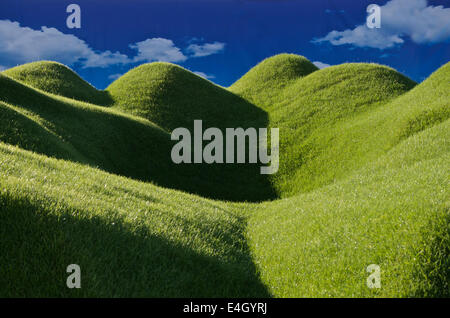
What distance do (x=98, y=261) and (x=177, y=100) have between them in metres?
40.6

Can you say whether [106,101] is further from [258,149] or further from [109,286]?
[109,286]

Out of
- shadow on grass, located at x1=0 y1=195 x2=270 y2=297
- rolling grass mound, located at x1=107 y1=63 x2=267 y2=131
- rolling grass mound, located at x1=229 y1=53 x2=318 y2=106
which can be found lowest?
shadow on grass, located at x1=0 y1=195 x2=270 y2=297

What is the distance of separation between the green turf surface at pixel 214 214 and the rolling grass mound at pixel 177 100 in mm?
10617

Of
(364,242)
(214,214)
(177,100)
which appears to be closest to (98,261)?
(364,242)

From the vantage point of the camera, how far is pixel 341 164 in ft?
88.5

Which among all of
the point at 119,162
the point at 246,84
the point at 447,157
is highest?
the point at 246,84

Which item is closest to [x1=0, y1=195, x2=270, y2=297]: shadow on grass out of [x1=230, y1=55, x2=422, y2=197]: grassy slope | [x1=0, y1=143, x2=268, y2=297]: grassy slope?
[x1=0, y1=143, x2=268, y2=297]: grassy slope

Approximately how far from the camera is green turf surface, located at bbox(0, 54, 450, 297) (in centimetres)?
685

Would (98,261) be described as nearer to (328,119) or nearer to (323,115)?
(328,119)

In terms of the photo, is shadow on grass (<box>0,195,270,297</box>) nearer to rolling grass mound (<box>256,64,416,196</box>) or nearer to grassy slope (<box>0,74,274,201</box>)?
grassy slope (<box>0,74,274,201</box>)

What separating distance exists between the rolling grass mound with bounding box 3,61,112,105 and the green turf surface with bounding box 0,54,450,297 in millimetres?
14147

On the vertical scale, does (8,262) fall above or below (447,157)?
below

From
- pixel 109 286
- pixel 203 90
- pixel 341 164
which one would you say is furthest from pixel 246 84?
pixel 109 286

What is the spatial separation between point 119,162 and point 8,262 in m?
20.9
